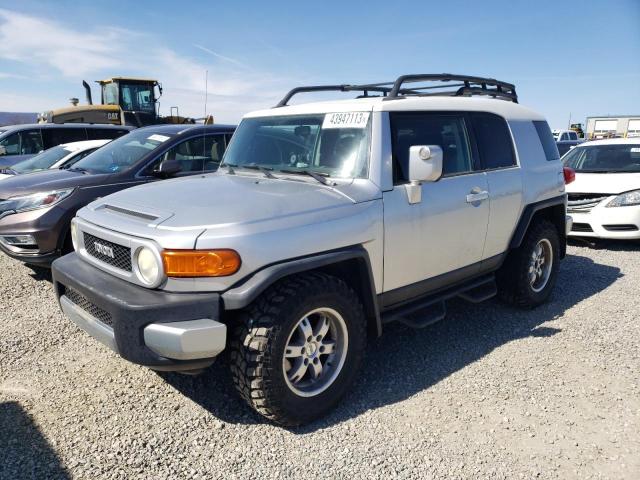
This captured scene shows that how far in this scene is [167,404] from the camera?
306 cm

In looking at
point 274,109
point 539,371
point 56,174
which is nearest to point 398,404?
point 539,371

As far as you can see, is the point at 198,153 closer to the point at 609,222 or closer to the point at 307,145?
the point at 307,145

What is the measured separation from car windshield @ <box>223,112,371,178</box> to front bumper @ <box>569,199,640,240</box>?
17.4 ft

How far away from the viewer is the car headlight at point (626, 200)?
6.93m

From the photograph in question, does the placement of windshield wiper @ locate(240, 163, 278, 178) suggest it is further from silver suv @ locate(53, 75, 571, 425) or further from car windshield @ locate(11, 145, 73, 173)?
car windshield @ locate(11, 145, 73, 173)

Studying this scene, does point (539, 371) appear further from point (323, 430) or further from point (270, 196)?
point (270, 196)

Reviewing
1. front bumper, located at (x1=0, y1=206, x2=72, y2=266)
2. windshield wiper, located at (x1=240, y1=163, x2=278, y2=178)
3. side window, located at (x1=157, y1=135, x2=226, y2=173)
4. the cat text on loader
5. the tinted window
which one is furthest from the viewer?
the cat text on loader

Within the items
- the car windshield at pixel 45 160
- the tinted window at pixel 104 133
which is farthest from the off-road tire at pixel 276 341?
the tinted window at pixel 104 133

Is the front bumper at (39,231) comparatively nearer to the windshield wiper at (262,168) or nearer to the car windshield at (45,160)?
the windshield wiper at (262,168)

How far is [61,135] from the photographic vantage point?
33.0ft

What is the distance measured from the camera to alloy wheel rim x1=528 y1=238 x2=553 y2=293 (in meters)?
4.65

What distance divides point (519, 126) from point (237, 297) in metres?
3.30

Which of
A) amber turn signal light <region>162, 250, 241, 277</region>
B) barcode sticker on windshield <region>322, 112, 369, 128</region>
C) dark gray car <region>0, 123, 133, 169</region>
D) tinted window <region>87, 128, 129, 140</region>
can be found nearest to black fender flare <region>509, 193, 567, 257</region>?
barcode sticker on windshield <region>322, 112, 369, 128</region>

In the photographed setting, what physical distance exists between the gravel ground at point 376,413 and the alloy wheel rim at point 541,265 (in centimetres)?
53
